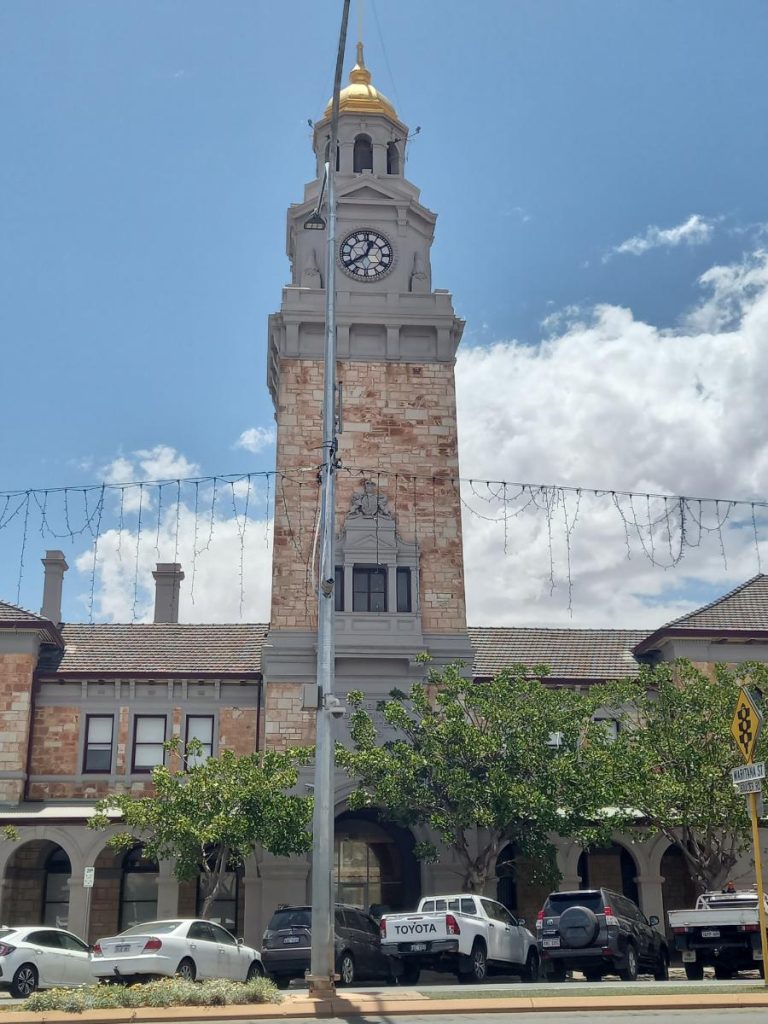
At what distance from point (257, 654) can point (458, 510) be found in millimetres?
7935

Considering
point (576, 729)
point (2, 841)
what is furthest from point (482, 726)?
point (2, 841)

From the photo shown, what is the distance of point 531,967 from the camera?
23.0m

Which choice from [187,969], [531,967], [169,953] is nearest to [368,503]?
[531,967]

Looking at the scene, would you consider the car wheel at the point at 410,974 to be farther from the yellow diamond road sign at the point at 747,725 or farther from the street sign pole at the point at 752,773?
the yellow diamond road sign at the point at 747,725

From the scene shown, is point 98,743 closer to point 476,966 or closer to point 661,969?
point 476,966

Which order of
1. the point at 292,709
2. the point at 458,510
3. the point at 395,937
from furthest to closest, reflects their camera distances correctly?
the point at 458,510
the point at 292,709
the point at 395,937

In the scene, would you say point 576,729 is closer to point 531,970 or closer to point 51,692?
point 531,970

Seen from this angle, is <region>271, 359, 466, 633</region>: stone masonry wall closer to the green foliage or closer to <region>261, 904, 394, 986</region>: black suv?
<region>261, 904, 394, 986</region>: black suv

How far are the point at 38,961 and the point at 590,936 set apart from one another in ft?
32.1

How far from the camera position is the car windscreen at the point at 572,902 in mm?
22016

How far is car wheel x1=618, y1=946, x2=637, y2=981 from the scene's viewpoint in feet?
71.6

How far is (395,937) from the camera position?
21094 millimetres

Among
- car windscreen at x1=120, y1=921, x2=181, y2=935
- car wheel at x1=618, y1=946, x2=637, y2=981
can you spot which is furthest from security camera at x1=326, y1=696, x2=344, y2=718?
car wheel at x1=618, y1=946, x2=637, y2=981

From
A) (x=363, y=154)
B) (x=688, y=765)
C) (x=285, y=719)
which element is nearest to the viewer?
(x=688, y=765)
